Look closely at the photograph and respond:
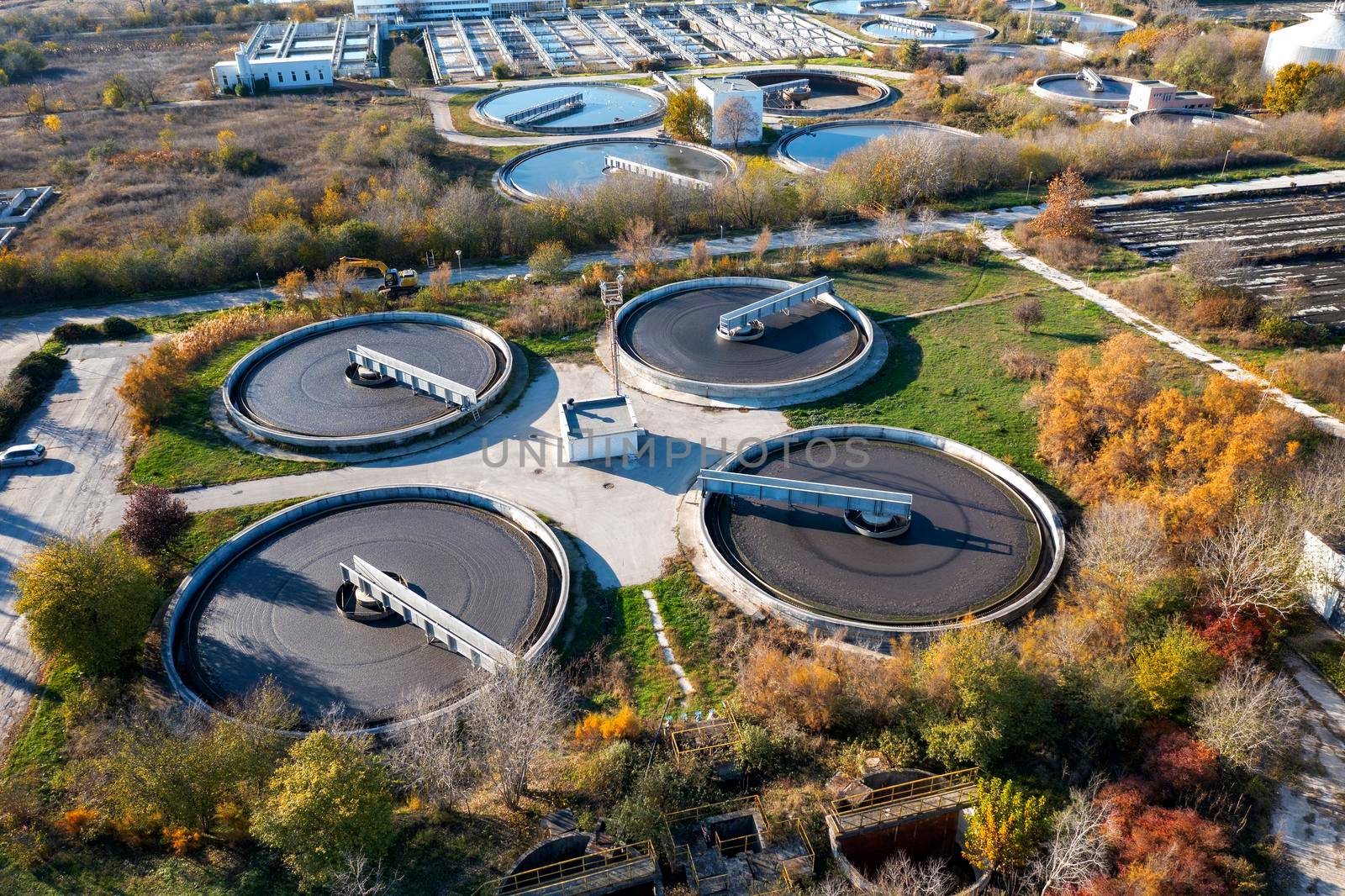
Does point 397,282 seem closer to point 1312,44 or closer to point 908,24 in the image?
point 1312,44

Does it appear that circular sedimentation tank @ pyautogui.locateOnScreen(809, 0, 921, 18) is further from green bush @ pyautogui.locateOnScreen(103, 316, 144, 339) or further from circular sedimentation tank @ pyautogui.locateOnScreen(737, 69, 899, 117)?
green bush @ pyautogui.locateOnScreen(103, 316, 144, 339)

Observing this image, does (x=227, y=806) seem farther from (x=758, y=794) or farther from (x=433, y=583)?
(x=758, y=794)

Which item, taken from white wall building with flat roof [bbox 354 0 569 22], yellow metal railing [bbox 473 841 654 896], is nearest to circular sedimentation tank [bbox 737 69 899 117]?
white wall building with flat roof [bbox 354 0 569 22]

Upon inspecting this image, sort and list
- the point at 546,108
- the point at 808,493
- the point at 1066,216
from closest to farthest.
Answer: the point at 808,493 < the point at 1066,216 < the point at 546,108

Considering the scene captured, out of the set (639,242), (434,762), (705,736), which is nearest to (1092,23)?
(639,242)

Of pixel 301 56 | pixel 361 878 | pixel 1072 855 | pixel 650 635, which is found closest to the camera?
pixel 1072 855

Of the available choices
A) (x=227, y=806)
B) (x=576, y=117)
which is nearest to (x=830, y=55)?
(x=576, y=117)

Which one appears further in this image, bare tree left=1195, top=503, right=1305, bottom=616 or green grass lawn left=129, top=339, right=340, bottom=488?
green grass lawn left=129, top=339, right=340, bottom=488
